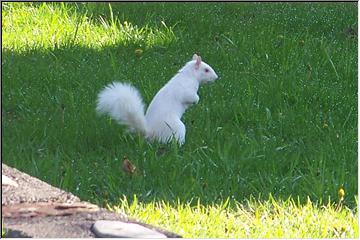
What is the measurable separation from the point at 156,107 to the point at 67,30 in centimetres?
192

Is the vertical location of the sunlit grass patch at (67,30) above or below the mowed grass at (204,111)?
above

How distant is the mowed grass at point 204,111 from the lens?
15.4ft

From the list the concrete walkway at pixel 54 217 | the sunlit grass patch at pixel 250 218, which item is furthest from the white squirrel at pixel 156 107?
the concrete walkway at pixel 54 217

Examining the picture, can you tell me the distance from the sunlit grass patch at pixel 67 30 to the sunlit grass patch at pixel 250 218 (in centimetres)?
267

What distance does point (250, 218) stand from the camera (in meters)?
4.55

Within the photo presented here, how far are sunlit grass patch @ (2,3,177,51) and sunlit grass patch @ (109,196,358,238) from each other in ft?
8.77

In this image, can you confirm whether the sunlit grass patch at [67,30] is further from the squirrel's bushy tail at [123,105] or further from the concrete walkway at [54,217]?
the concrete walkway at [54,217]

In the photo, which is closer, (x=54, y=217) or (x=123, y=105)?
(x=54, y=217)

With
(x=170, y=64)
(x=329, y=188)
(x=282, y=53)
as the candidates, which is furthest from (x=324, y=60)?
(x=329, y=188)

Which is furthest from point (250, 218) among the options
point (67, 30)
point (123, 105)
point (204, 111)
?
point (67, 30)

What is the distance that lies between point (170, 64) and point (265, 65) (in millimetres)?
652

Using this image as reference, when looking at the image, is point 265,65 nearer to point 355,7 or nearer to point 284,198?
point 355,7

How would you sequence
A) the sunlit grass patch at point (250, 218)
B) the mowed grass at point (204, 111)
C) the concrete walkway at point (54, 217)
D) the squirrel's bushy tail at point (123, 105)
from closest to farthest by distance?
the concrete walkway at point (54, 217), the sunlit grass patch at point (250, 218), the mowed grass at point (204, 111), the squirrel's bushy tail at point (123, 105)

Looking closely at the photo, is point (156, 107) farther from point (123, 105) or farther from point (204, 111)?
point (204, 111)
